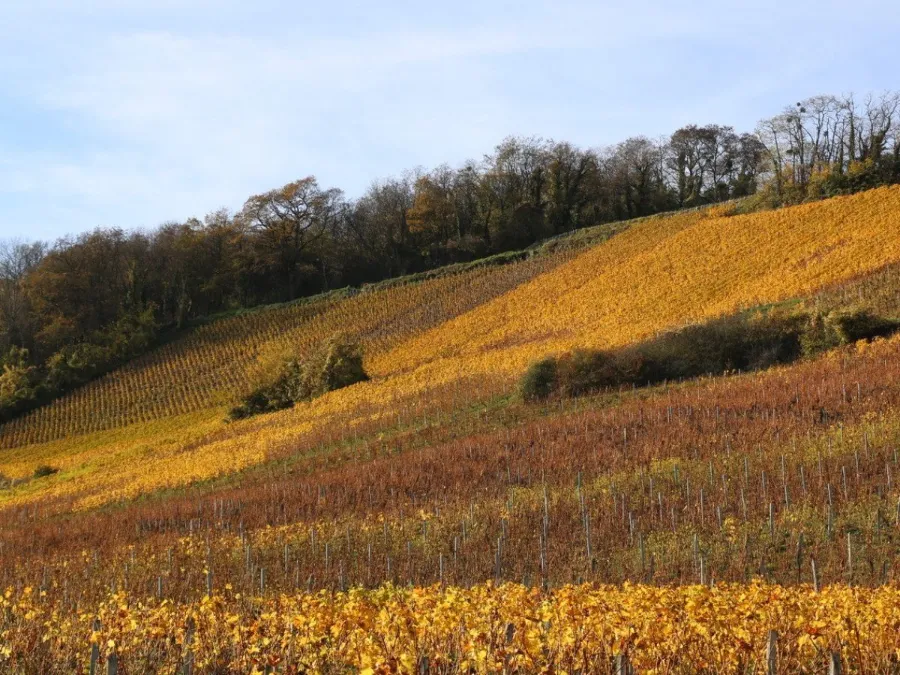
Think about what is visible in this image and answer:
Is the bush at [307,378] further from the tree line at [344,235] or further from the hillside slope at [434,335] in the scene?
the tree line at [344,235]

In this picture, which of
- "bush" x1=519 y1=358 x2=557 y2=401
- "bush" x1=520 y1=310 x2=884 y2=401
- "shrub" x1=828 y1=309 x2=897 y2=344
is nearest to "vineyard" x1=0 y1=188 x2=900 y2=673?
"shrub" x1=828 y1=309 x2=897 y2=344

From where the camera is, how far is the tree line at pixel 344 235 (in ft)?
259

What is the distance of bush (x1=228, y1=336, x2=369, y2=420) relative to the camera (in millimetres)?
50375

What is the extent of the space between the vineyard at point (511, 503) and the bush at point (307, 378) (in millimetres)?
1877

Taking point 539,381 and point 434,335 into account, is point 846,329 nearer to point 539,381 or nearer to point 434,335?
point 539,381

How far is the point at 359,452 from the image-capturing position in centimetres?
3306

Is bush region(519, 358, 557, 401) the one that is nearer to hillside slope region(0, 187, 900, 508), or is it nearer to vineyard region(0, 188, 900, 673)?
vineyard region(0, 188, 900, 673)

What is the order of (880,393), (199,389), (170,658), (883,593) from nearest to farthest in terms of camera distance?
(170,658)
(883,593)
(880,393)
(199,389)

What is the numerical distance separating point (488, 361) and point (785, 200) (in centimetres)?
3083

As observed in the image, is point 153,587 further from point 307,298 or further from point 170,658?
point 307,298

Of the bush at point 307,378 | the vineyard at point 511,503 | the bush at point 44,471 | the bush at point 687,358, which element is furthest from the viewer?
the bush at point 307,378

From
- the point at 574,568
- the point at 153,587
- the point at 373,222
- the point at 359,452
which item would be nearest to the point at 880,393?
the point at 574,568

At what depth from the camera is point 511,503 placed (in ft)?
68.2

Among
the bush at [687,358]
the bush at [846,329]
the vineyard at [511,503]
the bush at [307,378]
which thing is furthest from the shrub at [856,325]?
the bush at [307,378]
